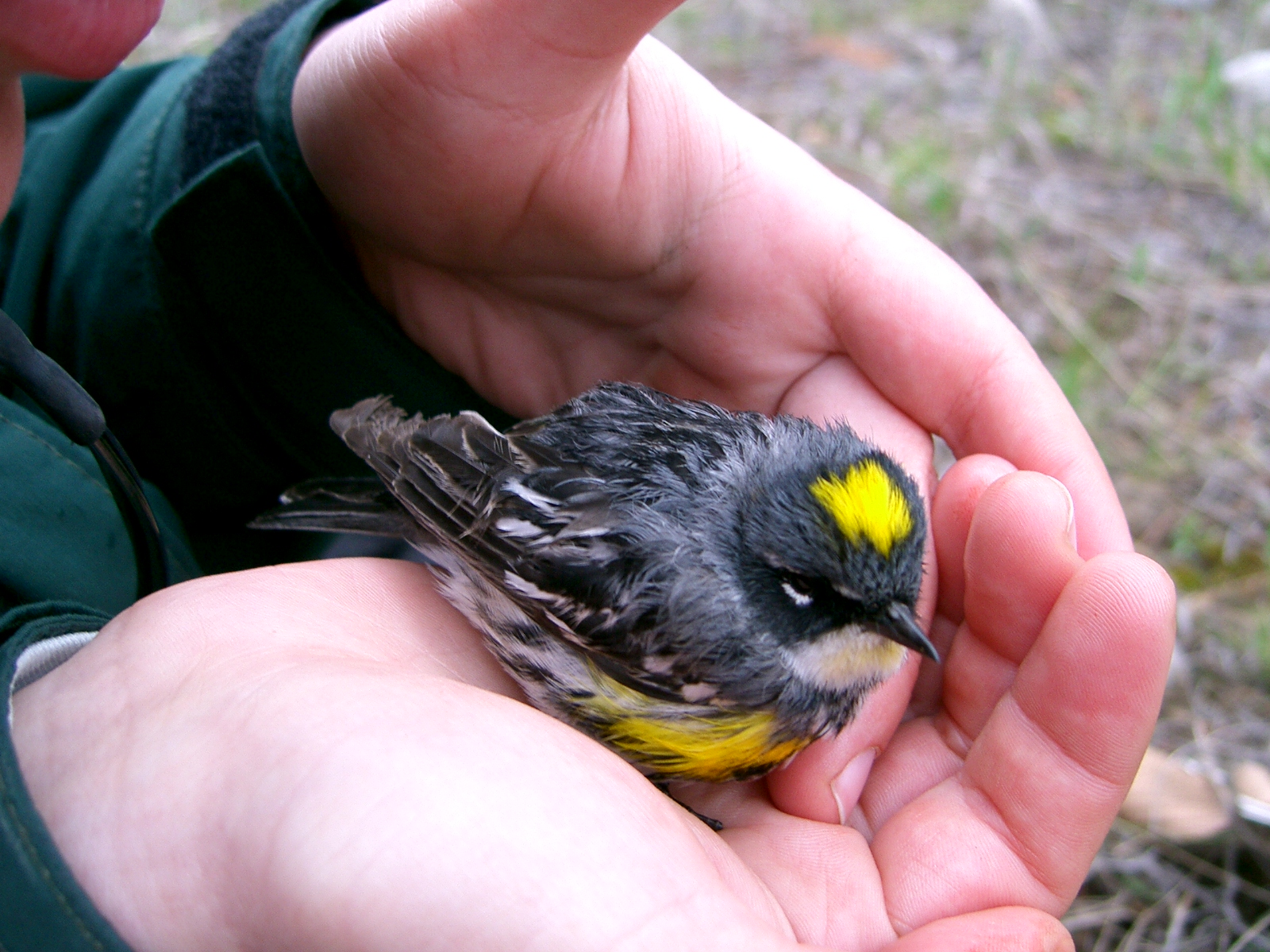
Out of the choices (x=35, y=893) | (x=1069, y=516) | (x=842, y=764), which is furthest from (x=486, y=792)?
(x=1069, y=516)

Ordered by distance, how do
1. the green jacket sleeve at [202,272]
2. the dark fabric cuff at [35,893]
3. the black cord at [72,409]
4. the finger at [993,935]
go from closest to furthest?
the dark fabric cuff at [35,893], the finger at [993,935], the black cord at [72,409], the green jacket sleeve at [202,272]

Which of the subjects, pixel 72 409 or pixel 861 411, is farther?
pixel 861 411

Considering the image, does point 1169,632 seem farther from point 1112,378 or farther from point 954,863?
point 1112,378

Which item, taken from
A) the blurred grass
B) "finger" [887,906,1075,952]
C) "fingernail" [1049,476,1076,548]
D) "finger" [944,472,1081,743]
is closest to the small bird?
"finger" [944,472,1081,743]

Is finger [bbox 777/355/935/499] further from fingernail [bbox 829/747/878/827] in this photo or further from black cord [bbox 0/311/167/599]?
black cord [bbox 0/311/167/599]

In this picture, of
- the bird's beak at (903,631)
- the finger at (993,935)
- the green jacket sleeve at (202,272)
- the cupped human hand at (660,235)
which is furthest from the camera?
the green jacket sleeve at (202,272)

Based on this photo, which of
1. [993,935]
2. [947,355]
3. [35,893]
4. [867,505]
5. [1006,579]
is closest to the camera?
[35,893]

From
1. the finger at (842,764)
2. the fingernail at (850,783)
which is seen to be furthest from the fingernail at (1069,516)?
the fingernail at (850,783)

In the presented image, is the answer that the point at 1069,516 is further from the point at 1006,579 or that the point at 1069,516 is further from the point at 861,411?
the point at 861,411

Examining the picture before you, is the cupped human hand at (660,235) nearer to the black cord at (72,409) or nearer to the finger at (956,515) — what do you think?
the finger at (956,515)
